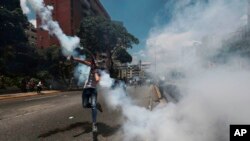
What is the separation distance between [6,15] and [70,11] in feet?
147

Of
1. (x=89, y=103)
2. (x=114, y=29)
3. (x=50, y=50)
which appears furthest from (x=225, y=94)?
(x=114, y=29)

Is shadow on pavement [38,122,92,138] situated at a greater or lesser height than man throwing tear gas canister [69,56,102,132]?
lesser

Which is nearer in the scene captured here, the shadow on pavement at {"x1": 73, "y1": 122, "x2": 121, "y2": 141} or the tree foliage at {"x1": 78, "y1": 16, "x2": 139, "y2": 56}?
the shadow on pavement at {"x1": 73, "y1": 122, "x2": 121, "y2": 141}

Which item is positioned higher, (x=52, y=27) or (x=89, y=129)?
(x=52, y=27)

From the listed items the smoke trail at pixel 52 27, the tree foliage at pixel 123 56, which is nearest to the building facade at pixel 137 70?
the smoke trail at pixel 52 27

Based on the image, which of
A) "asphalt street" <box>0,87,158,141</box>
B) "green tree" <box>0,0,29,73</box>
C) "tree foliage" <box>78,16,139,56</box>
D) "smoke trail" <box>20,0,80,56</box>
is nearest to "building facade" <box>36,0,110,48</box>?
"tree foliage" <box>78,16,139,56</box>

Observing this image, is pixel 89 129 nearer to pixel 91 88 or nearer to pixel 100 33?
pixel 91 88

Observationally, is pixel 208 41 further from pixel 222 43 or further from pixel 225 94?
pixel 225 94

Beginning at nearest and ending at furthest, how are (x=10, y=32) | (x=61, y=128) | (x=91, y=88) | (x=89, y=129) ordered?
(x=91, y=88) < (x=89, y=129) < (x=61, y=128) < (x=10, y=32)

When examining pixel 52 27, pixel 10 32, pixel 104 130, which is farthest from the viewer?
pixel 10 32

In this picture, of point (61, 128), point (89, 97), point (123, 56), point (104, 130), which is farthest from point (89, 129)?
point (123, 56)

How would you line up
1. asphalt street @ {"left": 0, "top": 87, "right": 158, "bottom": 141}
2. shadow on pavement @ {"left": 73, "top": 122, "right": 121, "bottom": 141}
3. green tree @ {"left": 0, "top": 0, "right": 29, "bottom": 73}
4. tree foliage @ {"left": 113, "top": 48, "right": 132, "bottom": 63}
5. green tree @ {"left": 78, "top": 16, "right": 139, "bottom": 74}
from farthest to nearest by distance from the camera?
tree foliage @ {"left": 113, "top": 48, "right": 132, "bottom": 63}
green tree @ {"left": 78, "top": 16, "right": 139, "bottom": 74}
green tree @ {"left": 0, "top": 0, "right": 29, "bottom": 73}
shadow on pavement @ {"left": 73, "top": 122, "right": 121, "bottom": 141}
asphalt street @ {"left": 0, "top": 87, "right": 158, "bottom": 141}

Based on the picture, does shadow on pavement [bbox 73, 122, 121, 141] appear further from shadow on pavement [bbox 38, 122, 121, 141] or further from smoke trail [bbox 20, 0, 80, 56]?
smoke trail [bbox 20, 0, 80, 56]

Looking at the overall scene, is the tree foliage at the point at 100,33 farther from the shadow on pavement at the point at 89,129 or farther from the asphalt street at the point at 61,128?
the shadow on pavement at the point at 89,129
